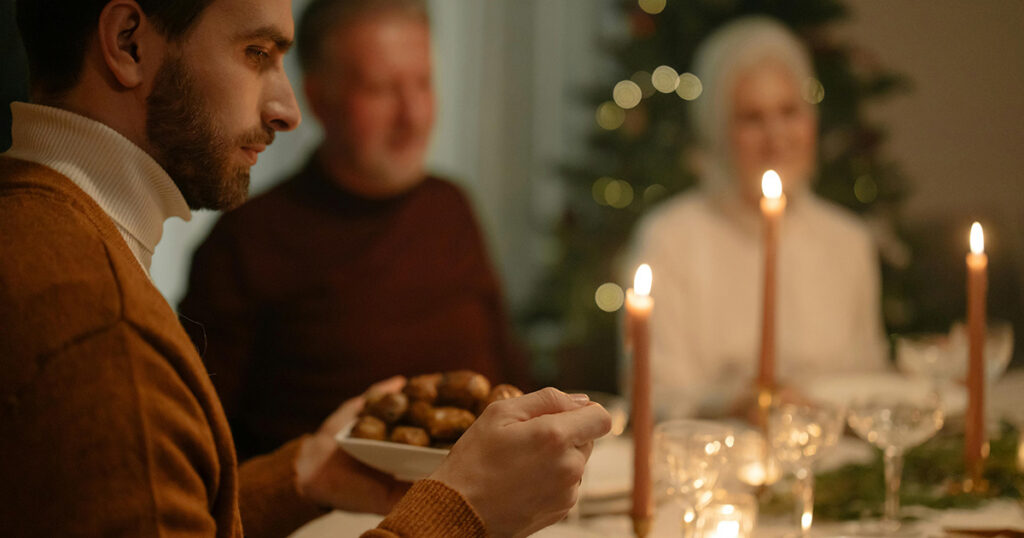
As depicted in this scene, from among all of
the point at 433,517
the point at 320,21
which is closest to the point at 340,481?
the point at 433,517

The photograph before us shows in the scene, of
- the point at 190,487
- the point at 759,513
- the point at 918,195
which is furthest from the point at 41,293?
the point at 918,195

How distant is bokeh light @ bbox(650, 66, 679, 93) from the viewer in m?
3.38

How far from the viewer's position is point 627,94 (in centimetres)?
338

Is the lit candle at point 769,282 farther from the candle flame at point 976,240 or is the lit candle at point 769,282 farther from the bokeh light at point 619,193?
the bokeh light at point 619,193

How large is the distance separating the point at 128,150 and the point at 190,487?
37 cm

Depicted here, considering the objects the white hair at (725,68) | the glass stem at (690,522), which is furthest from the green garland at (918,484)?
the white hair at (725,68)

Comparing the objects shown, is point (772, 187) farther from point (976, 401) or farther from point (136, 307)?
point (136, 307)

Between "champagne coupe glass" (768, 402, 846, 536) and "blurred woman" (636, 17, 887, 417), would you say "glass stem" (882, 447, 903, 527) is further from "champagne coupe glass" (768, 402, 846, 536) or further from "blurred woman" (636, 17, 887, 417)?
"blurred woman" (636, 17, 887, 417)

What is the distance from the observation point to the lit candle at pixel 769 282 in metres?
1.36

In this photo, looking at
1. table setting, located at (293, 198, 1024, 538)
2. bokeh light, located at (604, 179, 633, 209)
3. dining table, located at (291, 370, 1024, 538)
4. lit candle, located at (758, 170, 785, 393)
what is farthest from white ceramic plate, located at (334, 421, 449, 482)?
bokeh light, located at (604, 179, 633, 209)

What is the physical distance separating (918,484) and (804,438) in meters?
0.39

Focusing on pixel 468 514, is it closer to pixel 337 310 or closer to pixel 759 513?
pixel 759 513

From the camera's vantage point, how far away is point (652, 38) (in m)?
3.36

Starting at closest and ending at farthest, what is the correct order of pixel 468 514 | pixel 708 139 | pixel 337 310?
1. pixel 468 514
2. pixel 337 310
3. pixel 708 139
